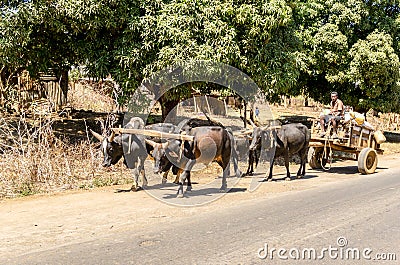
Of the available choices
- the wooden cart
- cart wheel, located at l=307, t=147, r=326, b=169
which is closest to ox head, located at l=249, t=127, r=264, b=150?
the wooden cart

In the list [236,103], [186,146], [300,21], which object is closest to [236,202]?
[186,146]

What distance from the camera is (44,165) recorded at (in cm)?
959

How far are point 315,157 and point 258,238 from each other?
8375 millimetres

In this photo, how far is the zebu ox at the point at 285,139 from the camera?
10.5m

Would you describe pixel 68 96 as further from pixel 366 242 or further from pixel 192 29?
pixel 366 242

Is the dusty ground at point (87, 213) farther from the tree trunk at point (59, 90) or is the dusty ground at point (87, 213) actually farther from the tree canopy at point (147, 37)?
the tree trunk at point (59, 90)

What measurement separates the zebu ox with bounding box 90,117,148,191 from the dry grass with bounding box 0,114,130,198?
4.66 ft

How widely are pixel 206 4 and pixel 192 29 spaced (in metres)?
0.94

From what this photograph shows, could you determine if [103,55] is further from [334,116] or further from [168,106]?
[334,116]

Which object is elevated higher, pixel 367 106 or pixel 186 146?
pixel 367 106

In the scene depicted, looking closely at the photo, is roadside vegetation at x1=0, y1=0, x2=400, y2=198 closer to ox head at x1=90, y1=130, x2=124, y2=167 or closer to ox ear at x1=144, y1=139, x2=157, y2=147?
ox head at x1=90, y1=130, x2=124, y2=167

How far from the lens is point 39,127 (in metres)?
9.91

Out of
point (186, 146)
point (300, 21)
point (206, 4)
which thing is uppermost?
point (300, 21)

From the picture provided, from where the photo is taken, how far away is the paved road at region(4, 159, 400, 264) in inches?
201
